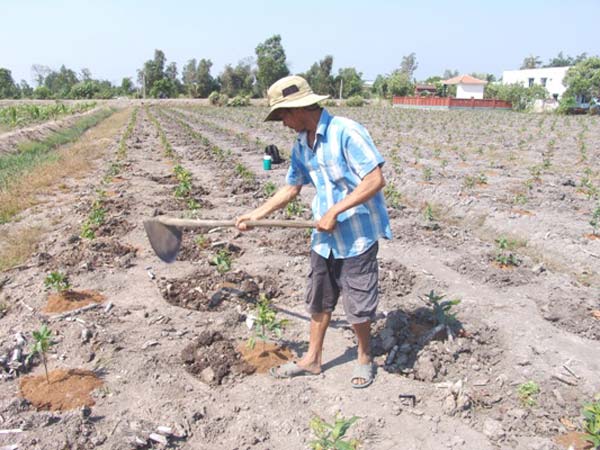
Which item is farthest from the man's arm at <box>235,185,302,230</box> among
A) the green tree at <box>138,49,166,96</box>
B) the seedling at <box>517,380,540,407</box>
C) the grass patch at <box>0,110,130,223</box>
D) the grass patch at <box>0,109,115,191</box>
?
the green tree at <box>138,49,166,96</box>

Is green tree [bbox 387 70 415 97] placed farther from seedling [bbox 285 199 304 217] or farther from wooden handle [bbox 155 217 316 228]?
wooden handle [bbox 155 217 316 228]

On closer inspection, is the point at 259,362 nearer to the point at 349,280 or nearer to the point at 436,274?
the point at 349,280

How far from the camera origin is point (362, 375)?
3.32m

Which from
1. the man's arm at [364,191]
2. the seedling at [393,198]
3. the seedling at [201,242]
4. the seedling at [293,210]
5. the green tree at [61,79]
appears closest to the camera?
the man's arm at [364,191]

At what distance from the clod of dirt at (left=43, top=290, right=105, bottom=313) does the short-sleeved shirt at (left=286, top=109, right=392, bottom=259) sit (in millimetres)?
2406

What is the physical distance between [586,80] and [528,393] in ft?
166

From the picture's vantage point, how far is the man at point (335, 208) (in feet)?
9.47

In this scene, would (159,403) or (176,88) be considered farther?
(176,88)

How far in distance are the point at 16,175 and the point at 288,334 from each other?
8331 millimetres

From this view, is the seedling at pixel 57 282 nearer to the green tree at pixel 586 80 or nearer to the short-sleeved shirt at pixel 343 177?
the short-sleeved shirt at pixel 343 177

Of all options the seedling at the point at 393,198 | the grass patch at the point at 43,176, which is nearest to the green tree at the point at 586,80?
the grass patch at the point at 43,176

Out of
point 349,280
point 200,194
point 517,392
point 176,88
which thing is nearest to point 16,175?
point 200,194

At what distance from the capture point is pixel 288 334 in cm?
403

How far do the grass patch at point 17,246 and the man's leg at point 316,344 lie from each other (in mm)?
3649
